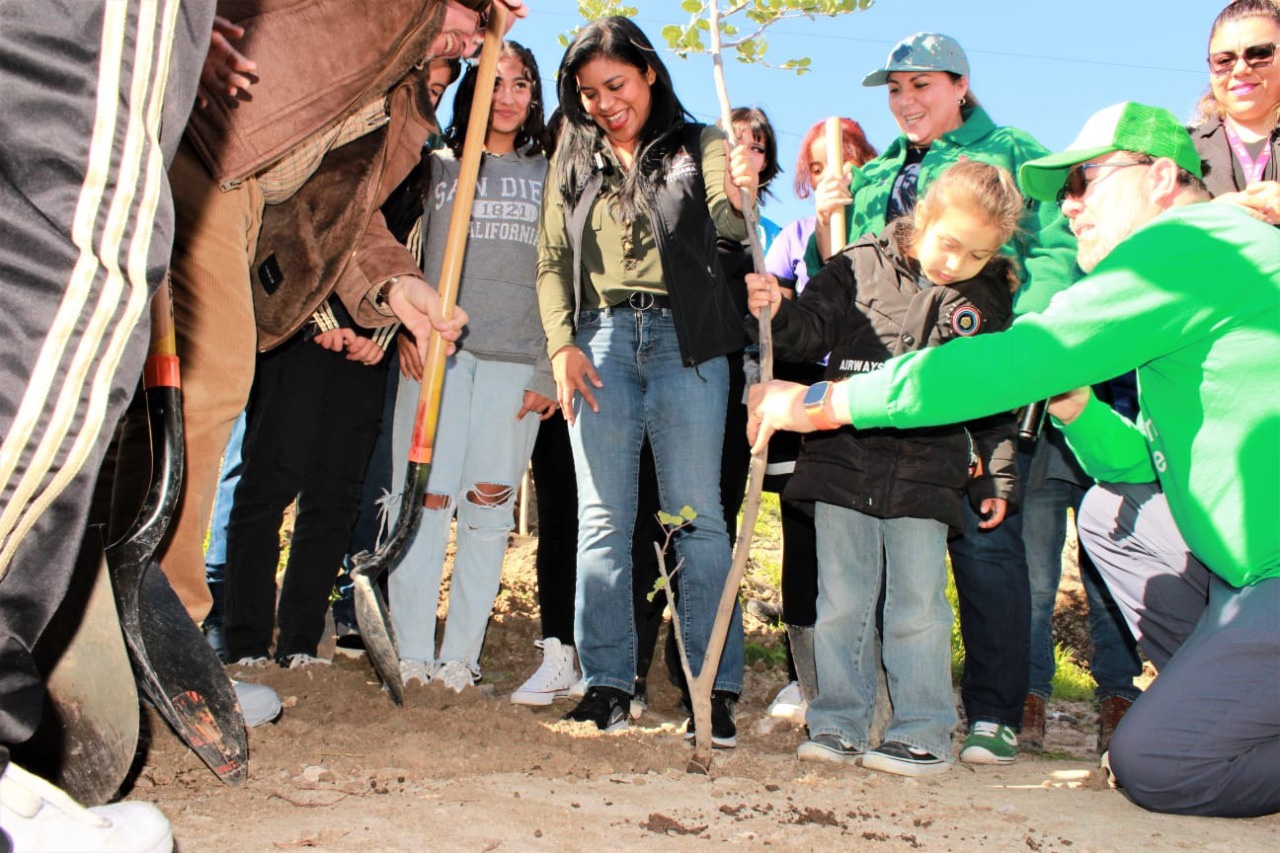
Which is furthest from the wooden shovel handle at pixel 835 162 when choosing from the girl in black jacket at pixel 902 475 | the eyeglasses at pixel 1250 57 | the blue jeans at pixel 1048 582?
the eyeglasses at pixel 1250 57

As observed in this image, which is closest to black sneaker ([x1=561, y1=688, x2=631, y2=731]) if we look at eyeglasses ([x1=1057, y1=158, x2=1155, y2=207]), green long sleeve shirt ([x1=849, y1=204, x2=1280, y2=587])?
green long sleeve shirt ([x1=849, y1=204, x2=1280, y2=587])

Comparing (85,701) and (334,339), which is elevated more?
(334,339)

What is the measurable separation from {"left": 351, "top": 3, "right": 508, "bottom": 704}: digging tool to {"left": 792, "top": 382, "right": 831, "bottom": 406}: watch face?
111 centimetres

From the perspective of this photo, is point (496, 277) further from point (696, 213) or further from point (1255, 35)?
point (1255, 35)

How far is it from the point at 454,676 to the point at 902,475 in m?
1.52

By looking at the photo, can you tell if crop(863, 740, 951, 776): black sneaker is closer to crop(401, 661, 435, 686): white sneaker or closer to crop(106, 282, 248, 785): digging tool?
crop(401, 661, 435, 686): white sneaker

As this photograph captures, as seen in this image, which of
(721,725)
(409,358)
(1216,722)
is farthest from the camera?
(409,358)

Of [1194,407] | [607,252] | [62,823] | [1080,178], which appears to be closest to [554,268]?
[607,252]

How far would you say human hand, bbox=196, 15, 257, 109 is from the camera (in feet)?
8.38

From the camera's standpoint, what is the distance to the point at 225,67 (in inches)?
101

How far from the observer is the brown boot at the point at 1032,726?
11.3ft

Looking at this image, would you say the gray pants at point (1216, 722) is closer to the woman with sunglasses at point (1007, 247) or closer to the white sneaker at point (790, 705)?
the woman with sunglasses at point (1007, 247)

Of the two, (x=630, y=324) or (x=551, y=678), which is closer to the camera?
(x=630, y=324)

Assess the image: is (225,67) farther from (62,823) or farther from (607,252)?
(62,823)
